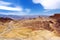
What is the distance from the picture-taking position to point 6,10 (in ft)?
6.32

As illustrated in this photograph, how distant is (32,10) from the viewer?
1.91 meters

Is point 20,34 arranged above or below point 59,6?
below

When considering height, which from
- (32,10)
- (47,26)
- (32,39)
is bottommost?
(32,39)

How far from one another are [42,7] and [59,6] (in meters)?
0.25

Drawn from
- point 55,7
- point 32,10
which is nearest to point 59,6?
point 55,7

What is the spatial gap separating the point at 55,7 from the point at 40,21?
0.31 meters

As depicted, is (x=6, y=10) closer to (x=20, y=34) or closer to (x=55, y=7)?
(x=20, y=34)

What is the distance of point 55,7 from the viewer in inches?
75.0

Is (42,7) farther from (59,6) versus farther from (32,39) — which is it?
(32,39)

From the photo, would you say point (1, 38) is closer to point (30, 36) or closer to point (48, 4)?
point (30, 36)

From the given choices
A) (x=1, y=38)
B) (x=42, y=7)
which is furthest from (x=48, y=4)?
(x=1, y=38)

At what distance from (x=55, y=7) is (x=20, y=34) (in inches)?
26.0

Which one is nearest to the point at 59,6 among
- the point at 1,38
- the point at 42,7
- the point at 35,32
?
the point at 42,7

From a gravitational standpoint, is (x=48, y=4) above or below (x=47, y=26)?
above
